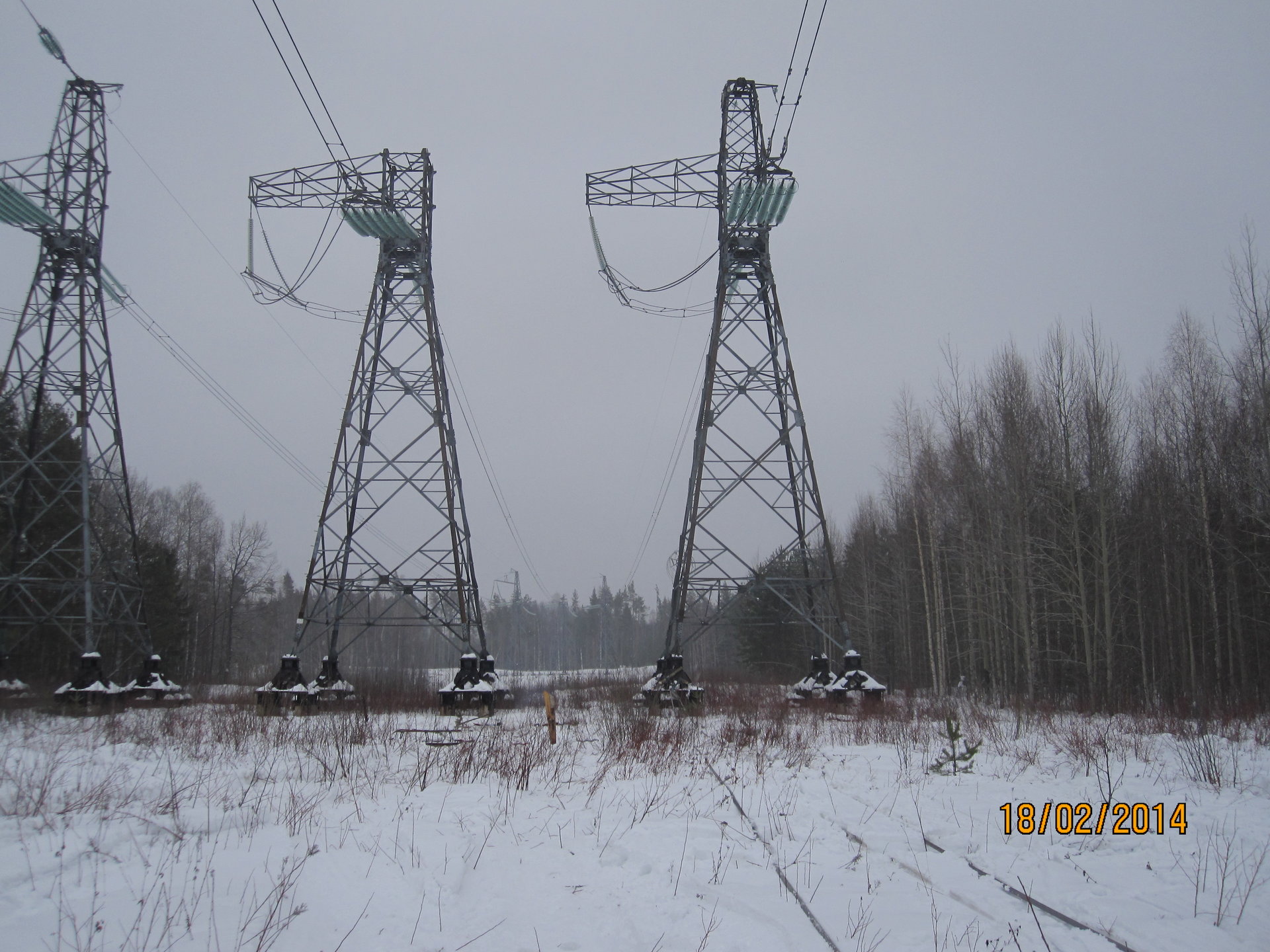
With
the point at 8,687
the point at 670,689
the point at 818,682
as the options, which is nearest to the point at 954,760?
the point at 670,689

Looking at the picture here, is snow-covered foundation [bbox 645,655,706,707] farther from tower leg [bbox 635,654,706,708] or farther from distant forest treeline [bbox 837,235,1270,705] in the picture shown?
distant forest treeline [bbox 837,235,1270,705]

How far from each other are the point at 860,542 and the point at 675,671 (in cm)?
3190

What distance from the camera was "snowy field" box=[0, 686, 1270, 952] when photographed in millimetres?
3693

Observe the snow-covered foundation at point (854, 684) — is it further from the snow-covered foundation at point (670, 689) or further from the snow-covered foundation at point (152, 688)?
the snow-covered foundation at point (152, 688)

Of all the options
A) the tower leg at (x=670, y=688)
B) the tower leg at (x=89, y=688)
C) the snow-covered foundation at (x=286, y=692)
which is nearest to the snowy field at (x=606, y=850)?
the snow-covered foundation at (x=286, y=692)

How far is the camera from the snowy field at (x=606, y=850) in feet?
12.1

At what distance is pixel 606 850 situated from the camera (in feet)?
16.8

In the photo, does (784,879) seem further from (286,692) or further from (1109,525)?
(1109,525)

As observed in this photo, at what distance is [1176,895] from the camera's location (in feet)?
14.5

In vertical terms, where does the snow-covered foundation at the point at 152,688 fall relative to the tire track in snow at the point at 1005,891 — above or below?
below

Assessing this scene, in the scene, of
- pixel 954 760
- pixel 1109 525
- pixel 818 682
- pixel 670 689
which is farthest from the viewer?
pixel 1109 525

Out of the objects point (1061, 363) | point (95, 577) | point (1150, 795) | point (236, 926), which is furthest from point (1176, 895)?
point (1061, 363)

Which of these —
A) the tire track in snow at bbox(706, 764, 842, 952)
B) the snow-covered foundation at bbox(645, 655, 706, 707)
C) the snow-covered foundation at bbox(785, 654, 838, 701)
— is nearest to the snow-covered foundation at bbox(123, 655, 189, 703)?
the snow-covered foundation at bbox(645, 655, 706, 707)

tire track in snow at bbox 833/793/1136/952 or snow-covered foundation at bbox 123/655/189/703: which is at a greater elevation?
tire track in snow at bbox 833/793/1136/952
